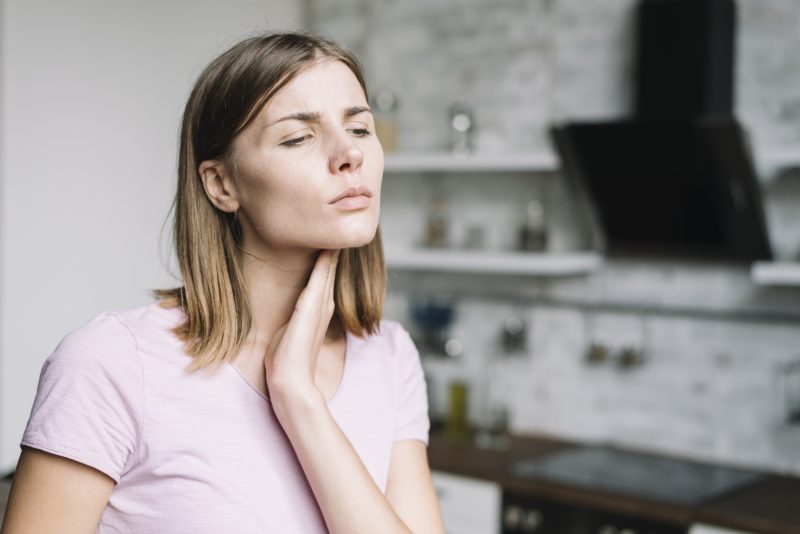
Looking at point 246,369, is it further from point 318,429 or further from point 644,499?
point 644,499

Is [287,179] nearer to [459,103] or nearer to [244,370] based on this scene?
[244,370]

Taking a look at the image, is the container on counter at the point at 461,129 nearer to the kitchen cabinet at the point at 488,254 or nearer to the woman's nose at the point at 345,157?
the kitchen cabinet at the point at 488,254

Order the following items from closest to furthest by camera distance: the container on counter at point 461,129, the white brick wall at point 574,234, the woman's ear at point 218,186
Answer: the woman's ear at point 218,186 → the white brick wall at point 574,234 → the container on counter at point 461,129

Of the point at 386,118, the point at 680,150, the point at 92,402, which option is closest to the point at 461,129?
the point at 386,118

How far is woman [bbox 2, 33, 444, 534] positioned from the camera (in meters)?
1.06

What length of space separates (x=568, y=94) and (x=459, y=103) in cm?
44

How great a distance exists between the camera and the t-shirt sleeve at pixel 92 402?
1.04 meters

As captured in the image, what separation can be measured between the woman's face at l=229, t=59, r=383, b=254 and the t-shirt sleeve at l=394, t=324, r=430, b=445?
31cm

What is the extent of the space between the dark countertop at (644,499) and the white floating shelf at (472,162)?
96cm

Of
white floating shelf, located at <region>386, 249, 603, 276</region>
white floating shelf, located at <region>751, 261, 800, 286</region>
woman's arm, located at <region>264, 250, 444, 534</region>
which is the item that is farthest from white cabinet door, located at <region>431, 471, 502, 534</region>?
woman's arm, located at <region>264, 250, 444, 534</region>

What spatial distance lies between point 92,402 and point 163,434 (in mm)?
96

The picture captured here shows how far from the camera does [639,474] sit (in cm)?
271

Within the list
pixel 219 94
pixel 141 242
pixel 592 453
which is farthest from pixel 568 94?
pixel 219 94

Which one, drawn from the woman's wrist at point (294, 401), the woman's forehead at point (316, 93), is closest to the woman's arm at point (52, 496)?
the woman's wrist at point (294, 401)
